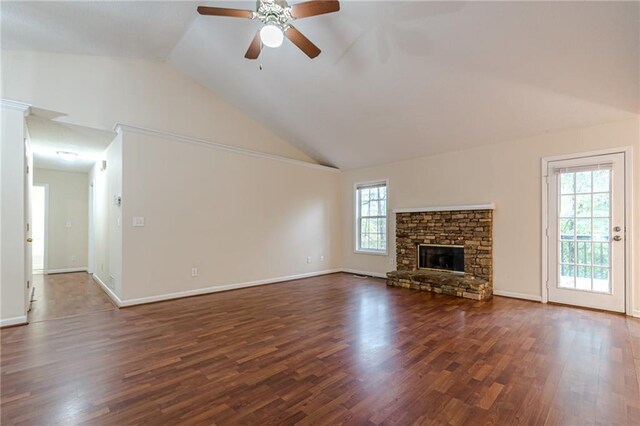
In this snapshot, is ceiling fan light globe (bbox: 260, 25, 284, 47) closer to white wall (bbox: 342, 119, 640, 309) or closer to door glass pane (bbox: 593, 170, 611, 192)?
white wall (bbox: 342, 119, 640, 309)

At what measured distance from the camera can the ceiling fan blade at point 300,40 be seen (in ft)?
8.98

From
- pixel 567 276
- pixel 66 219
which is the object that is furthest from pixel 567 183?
pixel 66 219

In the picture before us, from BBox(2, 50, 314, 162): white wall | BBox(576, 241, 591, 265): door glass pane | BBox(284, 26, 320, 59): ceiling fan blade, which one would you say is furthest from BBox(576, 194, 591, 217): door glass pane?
BBox(2, 50, 314, 162): white wall

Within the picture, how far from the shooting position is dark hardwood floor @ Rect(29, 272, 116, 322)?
3.84 meters

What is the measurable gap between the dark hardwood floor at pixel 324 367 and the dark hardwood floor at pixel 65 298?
0.39 metres

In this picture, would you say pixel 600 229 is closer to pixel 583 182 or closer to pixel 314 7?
pixel 583 182

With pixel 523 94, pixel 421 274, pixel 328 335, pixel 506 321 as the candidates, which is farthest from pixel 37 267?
pixel 523 94

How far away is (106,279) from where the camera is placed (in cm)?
521

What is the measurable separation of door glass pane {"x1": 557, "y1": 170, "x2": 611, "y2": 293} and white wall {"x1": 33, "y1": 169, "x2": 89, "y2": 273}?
9.59m

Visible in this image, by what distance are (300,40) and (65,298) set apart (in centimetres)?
500

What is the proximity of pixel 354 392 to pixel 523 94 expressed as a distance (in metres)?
3.82

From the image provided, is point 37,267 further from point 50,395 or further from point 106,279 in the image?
point 50,395

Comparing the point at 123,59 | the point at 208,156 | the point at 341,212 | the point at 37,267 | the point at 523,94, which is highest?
the point at 123,59

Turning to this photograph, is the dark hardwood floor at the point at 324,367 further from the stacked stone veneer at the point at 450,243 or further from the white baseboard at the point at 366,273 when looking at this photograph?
the white baseboard at the point at 366,273
